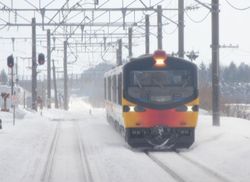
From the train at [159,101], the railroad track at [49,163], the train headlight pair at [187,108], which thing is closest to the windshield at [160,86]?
the train at [159,101]

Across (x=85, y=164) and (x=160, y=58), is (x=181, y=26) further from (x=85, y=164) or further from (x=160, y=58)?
(x=85, y=164)

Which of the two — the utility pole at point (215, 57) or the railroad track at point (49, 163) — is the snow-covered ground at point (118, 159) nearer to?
the railroad track at point (49, 163)

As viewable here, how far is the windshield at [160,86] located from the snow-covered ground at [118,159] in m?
1.67

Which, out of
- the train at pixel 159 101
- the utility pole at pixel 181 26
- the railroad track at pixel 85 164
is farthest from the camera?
the utility pole at pixel 181 26

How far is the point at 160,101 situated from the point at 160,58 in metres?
1.37

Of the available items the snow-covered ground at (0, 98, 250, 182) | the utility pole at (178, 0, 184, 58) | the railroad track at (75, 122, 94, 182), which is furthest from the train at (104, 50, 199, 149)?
the utility pole at (178, 0, 184, 58)

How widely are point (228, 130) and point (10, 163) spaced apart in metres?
10.1

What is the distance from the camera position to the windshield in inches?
861

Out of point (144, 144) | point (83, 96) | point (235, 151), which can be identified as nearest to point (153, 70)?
point (144, 144)

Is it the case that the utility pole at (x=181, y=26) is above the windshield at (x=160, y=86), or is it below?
above

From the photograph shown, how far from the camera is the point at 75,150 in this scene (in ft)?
72.3

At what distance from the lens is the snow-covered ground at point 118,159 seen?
15.2 meters

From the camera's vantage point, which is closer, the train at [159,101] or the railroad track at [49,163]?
the railroad track at [49,163]

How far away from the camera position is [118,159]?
18.5 metres
